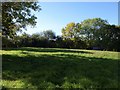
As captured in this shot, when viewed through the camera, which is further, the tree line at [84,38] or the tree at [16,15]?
the tree line at [84,38]

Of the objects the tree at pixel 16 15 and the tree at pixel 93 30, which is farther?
the tree at pixel 93 30

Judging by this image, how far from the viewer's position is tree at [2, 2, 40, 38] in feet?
81.0

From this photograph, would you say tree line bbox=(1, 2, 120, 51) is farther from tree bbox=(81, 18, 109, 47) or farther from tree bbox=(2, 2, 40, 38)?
tree bbox=(2, 2, 40, 38)

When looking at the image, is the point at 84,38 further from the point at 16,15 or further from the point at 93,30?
the point at 16,15

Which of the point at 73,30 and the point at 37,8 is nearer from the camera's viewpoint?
the point at 37,8

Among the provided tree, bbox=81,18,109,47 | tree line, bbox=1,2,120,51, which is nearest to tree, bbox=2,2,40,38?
tree line, bbox=1,2,120,51

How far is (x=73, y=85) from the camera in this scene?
10.8 meters

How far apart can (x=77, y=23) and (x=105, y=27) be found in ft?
41.7

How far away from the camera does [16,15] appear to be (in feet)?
85.7

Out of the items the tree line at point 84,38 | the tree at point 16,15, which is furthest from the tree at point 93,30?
the tree at point 16,15

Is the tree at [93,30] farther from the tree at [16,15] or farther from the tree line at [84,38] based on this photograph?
the tree at [16,15]

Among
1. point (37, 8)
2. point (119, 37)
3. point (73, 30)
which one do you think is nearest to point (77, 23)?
point (73, 30)

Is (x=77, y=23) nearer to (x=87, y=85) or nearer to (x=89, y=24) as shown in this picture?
(x=89, y=24)

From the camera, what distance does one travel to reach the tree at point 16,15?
24678 millimetres
